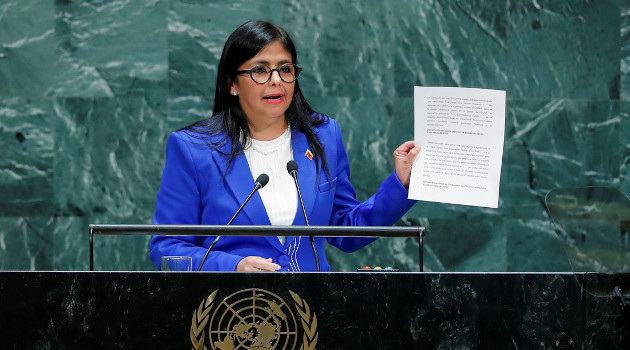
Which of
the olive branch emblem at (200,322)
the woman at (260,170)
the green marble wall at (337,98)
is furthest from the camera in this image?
the green marble wall at (337,98)

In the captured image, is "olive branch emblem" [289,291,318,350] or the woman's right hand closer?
"olive branch emblem" [289,291,318,350]

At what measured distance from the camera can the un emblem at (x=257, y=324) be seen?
225cm

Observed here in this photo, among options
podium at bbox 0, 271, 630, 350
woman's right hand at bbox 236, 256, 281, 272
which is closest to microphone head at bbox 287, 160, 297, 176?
woman's right hand at bbox 236, 256, 281, 272

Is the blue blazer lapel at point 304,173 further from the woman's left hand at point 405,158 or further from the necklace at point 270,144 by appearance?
the woman's left hand at point 405,158

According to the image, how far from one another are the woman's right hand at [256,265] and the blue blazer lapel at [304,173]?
42 cm

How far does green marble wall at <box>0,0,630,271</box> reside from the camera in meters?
5.39

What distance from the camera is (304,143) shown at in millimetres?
3291

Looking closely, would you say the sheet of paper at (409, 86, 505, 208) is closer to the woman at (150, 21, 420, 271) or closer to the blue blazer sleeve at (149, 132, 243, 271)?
the woman at (150, 21, 420, 271)

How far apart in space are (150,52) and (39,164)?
0.98 m

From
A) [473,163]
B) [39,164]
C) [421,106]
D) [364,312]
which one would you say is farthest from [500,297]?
[39,164]

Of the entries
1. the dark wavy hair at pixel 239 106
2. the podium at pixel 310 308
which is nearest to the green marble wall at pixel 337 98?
the dark wavy hair at pixel 239 106

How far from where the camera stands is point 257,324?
2.25 meters

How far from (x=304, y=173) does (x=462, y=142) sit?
721mm

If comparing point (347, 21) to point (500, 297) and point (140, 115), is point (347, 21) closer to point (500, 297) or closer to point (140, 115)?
point (140, 115)
